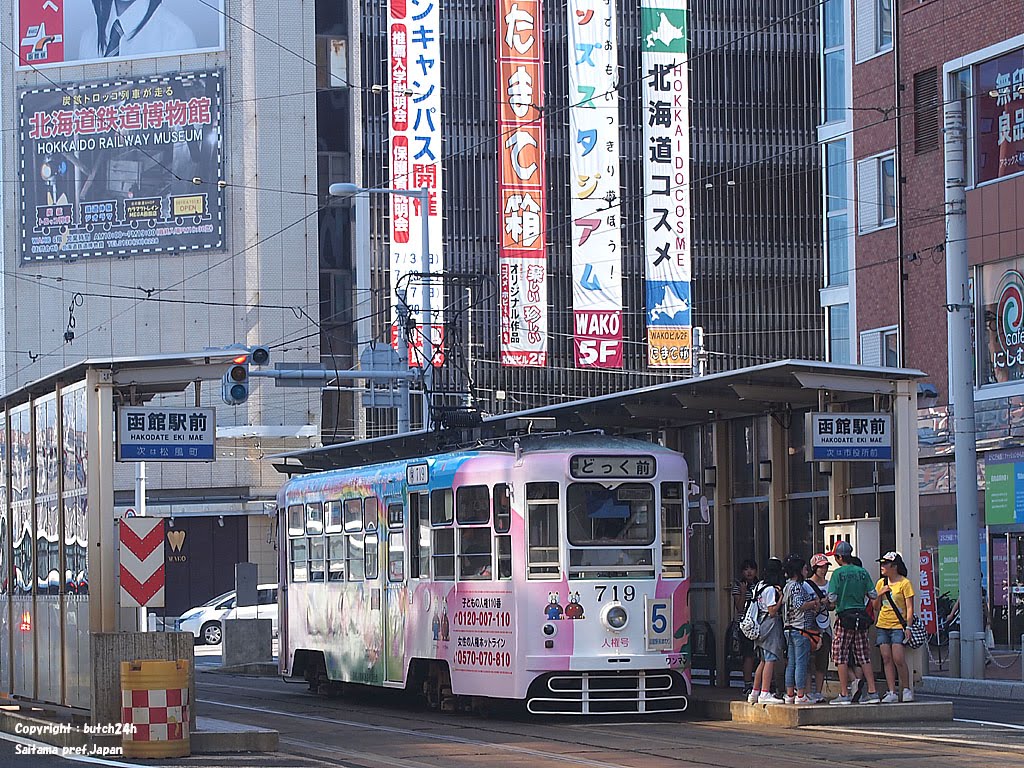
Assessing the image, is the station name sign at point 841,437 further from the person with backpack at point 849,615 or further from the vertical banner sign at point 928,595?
the vertical banner sign at point 928,595

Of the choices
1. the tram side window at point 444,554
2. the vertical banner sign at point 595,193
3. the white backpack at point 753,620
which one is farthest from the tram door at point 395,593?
the vertical banner sign at point 595,193

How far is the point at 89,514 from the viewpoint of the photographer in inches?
637

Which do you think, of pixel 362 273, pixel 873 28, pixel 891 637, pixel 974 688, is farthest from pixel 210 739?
pixel 362 273

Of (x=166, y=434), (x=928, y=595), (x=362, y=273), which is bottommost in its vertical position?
(x=928, y=595)

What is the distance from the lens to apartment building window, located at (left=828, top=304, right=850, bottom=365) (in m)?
39.5

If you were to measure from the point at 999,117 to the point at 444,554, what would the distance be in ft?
54.1

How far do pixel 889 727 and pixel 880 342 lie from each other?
19970 millimetres

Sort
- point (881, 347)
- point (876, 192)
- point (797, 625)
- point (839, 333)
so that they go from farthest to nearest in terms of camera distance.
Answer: point (839, 333) → point (876, 192) → point (881, 347) → point (797, 625)

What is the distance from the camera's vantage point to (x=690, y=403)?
67.0ft

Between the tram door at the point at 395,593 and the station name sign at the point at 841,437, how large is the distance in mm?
4342

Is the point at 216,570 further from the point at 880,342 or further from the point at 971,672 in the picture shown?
the point at 971,672

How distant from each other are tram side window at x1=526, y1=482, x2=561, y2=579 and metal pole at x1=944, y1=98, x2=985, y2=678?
Answer: 777 cm

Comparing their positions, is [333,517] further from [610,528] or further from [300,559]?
[610,528]

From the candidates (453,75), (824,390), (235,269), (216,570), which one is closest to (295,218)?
(235,269)
